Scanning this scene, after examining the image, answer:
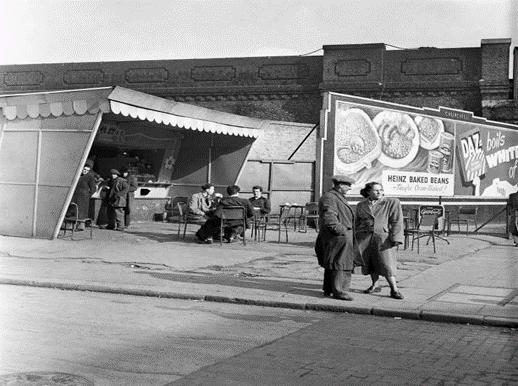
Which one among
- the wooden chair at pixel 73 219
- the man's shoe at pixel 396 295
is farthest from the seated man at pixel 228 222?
the man's shoe at pixel 396 295

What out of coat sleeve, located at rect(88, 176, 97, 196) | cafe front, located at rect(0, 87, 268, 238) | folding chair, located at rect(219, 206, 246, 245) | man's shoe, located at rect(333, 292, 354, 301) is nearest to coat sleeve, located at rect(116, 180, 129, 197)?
coat sleeve, located at rect(88, 176, 97, 196)

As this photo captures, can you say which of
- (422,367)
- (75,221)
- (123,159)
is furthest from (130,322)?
(123,159)

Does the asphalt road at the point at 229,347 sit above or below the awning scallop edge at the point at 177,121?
below

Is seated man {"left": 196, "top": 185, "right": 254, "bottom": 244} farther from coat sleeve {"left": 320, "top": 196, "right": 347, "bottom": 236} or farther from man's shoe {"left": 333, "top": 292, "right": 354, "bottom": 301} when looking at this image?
man's shoe {"left": 333, "top": 292, "right": 354, "bottom": 301}

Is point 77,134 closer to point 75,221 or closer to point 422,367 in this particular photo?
point 75,221

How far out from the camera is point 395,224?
10961 millimetres

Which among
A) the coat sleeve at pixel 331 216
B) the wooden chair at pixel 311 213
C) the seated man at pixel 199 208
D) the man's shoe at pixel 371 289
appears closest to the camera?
the coat sleeve at pixel 331 216

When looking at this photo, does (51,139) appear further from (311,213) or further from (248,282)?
(311,213)

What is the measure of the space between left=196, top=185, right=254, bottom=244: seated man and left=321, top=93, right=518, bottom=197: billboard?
262 centimetres

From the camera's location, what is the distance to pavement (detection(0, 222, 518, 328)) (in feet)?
33.9

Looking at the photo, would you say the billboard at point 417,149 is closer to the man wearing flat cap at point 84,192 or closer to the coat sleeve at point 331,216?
the man wearing flat cap at point 84,192

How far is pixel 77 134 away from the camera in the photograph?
56.0 ft

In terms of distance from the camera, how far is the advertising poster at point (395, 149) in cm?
1997

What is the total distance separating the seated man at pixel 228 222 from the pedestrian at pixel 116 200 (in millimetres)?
2850
